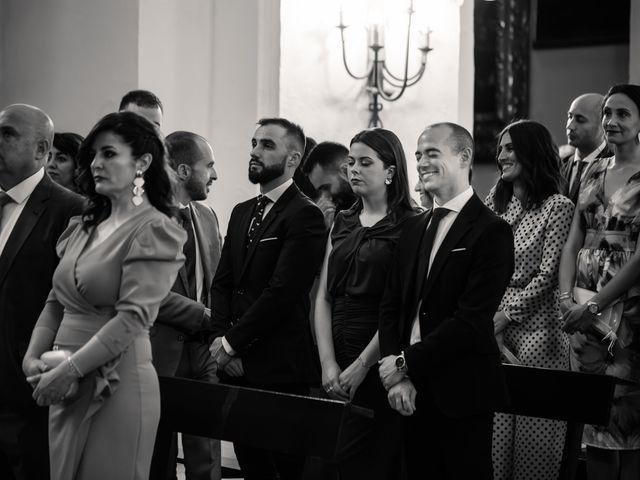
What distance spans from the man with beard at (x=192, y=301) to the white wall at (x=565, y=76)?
552 centimetres

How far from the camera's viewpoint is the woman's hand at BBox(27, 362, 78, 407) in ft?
9.37

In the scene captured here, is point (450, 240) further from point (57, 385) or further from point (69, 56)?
point (69, 56)

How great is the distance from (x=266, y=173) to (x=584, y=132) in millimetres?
1613

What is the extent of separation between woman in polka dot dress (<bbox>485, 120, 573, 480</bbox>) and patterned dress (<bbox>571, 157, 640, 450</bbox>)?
4.4 inches

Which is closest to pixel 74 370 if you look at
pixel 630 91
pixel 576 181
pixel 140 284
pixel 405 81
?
pixel 140 284

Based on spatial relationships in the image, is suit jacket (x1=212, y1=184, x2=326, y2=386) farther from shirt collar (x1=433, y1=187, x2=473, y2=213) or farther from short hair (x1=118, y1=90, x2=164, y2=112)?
short hair (x1=118, y1=90, x2=164, y2=112)

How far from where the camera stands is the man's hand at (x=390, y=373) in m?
3.32

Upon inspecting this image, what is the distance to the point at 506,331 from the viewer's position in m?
4.30

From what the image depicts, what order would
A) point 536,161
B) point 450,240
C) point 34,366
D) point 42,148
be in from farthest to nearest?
1. point 536,161
2. point 42,148
3. point 450,240
4. point 34,366

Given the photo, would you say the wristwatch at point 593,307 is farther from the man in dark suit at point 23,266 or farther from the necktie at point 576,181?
the man in dark suit at point 23,266

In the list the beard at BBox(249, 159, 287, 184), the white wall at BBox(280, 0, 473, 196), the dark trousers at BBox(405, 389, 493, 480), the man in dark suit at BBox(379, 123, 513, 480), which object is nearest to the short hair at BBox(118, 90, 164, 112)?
the beard at BBox(249, 159, 287, 184)

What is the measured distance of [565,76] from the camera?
9.45 meters

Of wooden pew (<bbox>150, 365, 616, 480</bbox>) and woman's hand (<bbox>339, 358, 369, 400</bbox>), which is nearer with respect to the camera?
wooden pew (<bbox>150, 365, 616, 480</bbox>)

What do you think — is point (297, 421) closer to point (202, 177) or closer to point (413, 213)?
point (413, 213)
